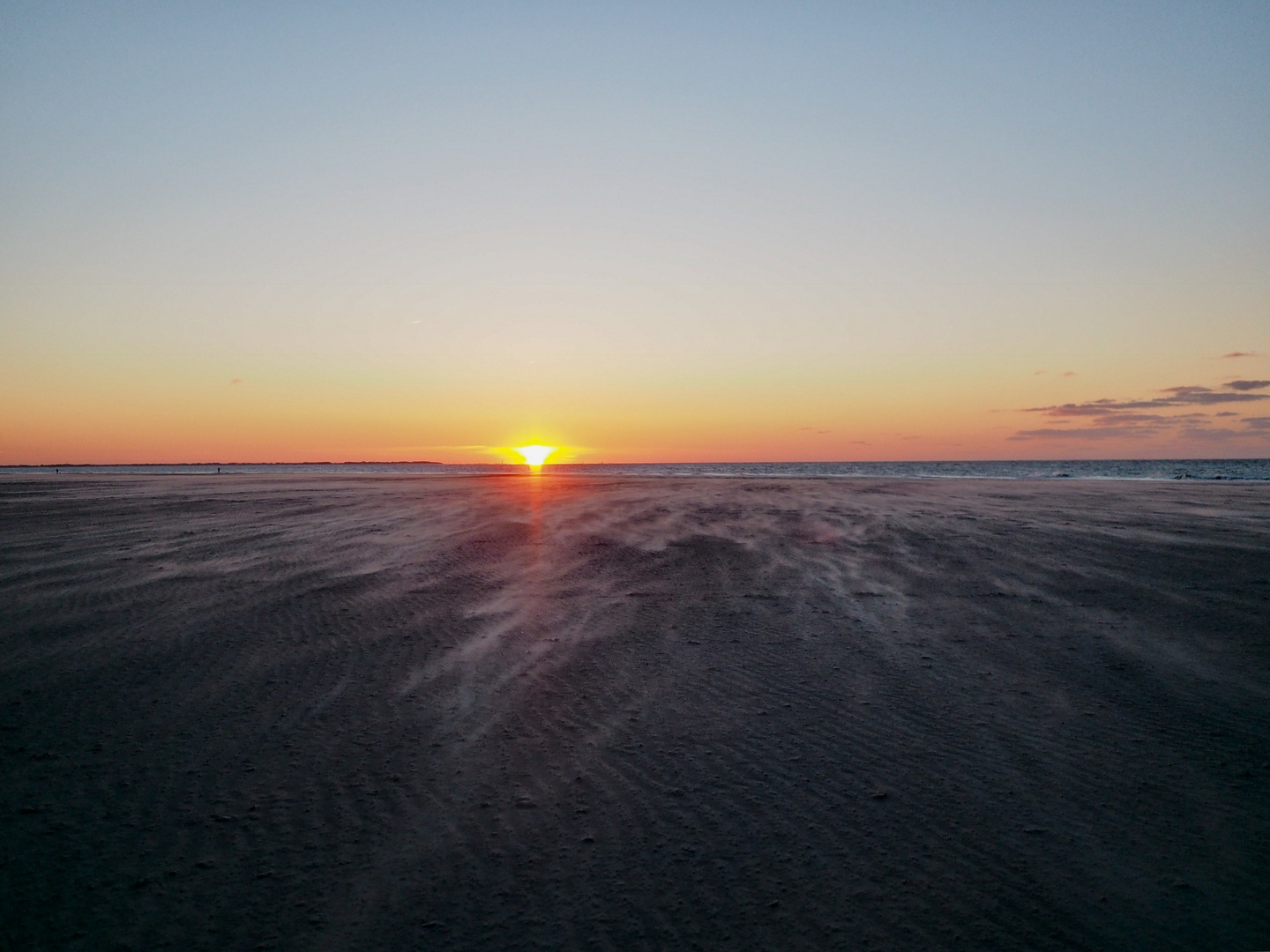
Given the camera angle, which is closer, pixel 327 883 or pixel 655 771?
pixel 327 883

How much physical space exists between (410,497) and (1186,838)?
22.9 m

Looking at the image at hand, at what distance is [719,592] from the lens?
28.0 ft

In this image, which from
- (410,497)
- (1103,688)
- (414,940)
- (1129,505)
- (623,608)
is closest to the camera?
(414,940)

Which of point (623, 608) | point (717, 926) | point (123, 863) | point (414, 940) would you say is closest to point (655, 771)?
point (717, 926)

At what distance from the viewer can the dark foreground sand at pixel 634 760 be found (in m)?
2.88

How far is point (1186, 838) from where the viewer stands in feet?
11.1

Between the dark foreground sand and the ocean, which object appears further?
the ocean

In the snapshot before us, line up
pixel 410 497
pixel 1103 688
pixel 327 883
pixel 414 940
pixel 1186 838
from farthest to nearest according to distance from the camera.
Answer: pixel 410 497 → pixel 1103 688 → pixel 1186 838 → pixel 327 883 → pixel 414 940

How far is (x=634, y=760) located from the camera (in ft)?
13.7

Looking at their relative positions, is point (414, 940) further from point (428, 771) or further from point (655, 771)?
point (655, 771)

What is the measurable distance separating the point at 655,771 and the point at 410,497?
833 inches

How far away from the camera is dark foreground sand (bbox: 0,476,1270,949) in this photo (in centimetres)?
288

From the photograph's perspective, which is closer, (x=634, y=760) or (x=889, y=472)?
(x=634, y=760)

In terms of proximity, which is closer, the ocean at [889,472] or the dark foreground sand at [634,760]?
the dark foreground sand at [634,760]
